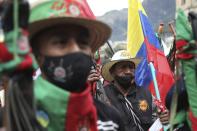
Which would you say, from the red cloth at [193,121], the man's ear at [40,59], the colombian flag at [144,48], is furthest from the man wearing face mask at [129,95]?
the man's ear at [40,59]

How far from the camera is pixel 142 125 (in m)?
6.88

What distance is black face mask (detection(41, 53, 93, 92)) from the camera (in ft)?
9.84

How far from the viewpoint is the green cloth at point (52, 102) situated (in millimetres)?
2908

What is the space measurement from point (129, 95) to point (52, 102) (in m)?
4.23

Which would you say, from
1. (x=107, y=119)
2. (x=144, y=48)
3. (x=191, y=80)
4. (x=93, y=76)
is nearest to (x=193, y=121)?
(x=191, y=80)

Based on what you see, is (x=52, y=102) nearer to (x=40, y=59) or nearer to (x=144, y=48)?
(x=40, y=59)

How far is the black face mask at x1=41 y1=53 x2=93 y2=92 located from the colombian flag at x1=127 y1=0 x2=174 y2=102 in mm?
4001

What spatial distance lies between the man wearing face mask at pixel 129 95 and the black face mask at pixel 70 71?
3618mm

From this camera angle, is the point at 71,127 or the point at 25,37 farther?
the point at 71,127

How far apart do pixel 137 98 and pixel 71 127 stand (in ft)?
13.5

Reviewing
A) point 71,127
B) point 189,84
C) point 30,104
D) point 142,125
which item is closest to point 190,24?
point 189,84

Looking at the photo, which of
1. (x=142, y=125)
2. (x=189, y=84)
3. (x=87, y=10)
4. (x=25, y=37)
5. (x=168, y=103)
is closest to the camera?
(x=25, y=37)

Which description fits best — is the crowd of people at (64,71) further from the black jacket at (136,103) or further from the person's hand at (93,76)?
the black jacket at (136,103)

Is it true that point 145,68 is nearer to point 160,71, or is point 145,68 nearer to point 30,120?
point 160,71
